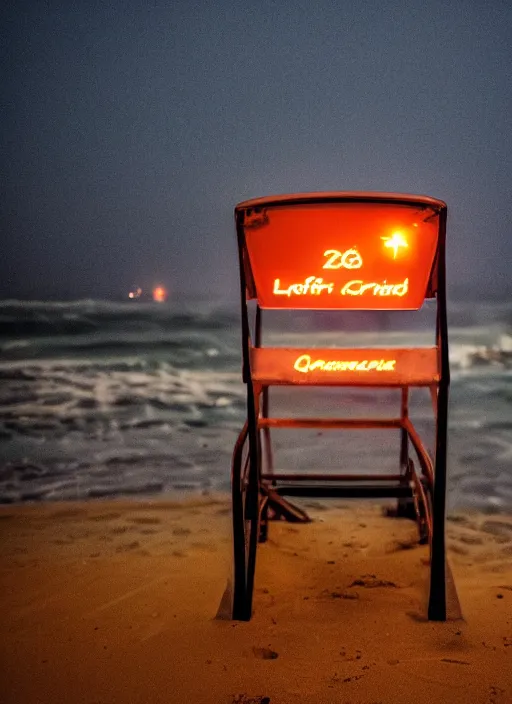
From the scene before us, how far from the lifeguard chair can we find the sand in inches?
13.7

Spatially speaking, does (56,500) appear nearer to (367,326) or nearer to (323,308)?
(323,308)

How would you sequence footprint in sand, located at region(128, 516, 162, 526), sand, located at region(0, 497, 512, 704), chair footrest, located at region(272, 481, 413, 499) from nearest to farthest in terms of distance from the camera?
sand, located at region(0, 497, 512, 704), chair footrest, located at region(272, 481, 413, 499), footprint in sand, located at region(128, 516, 162, 526)

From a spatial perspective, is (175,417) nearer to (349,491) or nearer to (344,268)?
(349,491)

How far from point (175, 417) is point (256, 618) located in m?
10.0

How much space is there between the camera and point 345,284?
12.1ft

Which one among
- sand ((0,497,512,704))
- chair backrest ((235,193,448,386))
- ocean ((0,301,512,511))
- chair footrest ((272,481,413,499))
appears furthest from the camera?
ocean ((0,301,512,511))

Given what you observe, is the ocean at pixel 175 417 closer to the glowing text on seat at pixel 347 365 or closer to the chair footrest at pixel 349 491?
the chair footrest at pixel 349 491

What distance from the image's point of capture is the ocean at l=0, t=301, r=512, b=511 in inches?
330

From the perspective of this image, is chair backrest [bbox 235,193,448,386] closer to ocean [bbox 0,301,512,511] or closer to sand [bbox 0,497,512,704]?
sand [bbox 0,497,512,704]

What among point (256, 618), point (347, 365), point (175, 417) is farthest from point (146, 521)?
point (175, 417)

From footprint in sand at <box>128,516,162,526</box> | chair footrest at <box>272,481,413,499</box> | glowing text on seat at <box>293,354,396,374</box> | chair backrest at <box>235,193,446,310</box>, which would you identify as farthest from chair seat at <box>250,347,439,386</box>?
footprint in sand at <box>128,516,162,526</box>

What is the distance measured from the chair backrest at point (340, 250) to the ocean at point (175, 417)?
2323 mm

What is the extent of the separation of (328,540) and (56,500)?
148 inches

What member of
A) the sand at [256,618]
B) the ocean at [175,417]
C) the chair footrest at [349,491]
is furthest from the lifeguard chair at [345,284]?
the ocean at [175,417]
